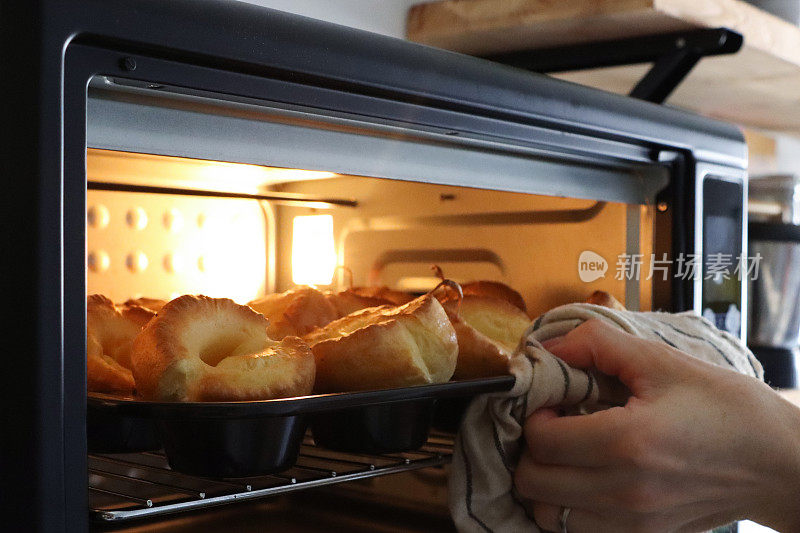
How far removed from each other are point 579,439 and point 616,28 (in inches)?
28.3

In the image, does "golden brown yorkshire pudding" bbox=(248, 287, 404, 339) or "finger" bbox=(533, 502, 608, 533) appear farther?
"golden brown yorkshire pudding" bbox=(248, 287, 404, 339)

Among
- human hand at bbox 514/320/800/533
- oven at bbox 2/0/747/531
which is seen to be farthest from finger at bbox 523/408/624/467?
oven at bbox 2/0/747/531

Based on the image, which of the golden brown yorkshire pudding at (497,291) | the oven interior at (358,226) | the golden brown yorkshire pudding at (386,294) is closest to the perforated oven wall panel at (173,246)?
the oven interior at (358,226)

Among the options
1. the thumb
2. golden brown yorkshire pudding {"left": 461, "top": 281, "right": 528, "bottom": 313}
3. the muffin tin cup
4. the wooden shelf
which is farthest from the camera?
the wooden shelf

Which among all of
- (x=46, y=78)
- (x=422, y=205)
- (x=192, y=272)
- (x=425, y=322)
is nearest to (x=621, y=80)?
(x=422, y=205)

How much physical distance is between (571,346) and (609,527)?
0.50 feet

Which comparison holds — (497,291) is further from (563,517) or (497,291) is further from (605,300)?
(563,517)

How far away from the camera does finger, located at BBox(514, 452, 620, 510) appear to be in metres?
0.70

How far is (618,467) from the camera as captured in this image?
2.29ft

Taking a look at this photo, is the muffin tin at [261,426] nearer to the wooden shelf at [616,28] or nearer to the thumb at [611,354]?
the thumb at [611,354]

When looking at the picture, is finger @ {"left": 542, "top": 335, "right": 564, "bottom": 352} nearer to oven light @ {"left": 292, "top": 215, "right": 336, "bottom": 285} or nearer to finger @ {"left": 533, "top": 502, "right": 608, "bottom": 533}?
finger @ {"left": 533, "top": 502, "right": 608, "bottom": 533}

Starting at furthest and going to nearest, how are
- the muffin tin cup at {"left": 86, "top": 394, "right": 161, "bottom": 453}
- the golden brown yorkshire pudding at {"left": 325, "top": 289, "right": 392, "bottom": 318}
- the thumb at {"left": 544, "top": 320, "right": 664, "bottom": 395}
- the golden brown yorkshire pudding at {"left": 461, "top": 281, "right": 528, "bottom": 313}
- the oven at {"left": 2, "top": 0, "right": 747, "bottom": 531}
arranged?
1. the golden brown yorkshire pudding at {"left": 461, "top": 281, "right": 528, "bottom": 313}
2. the golden brown yorkshire pudding at {"left": 325, "top": 289, "right": 392, "bottom": 318}
3. the thumb at {"left": 544, "top": 320, "right": 664, "bottom": 395}
4. the muffin tin cup at {"left": 86, "top": 394, "right": 161, "bottom": 453}
5. the oven at {"left": 2, "top": 0, "right": 747, "bottom": 531}

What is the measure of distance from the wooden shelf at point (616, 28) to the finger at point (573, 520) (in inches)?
27.1

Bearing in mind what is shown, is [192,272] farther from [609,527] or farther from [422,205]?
[609,527]
